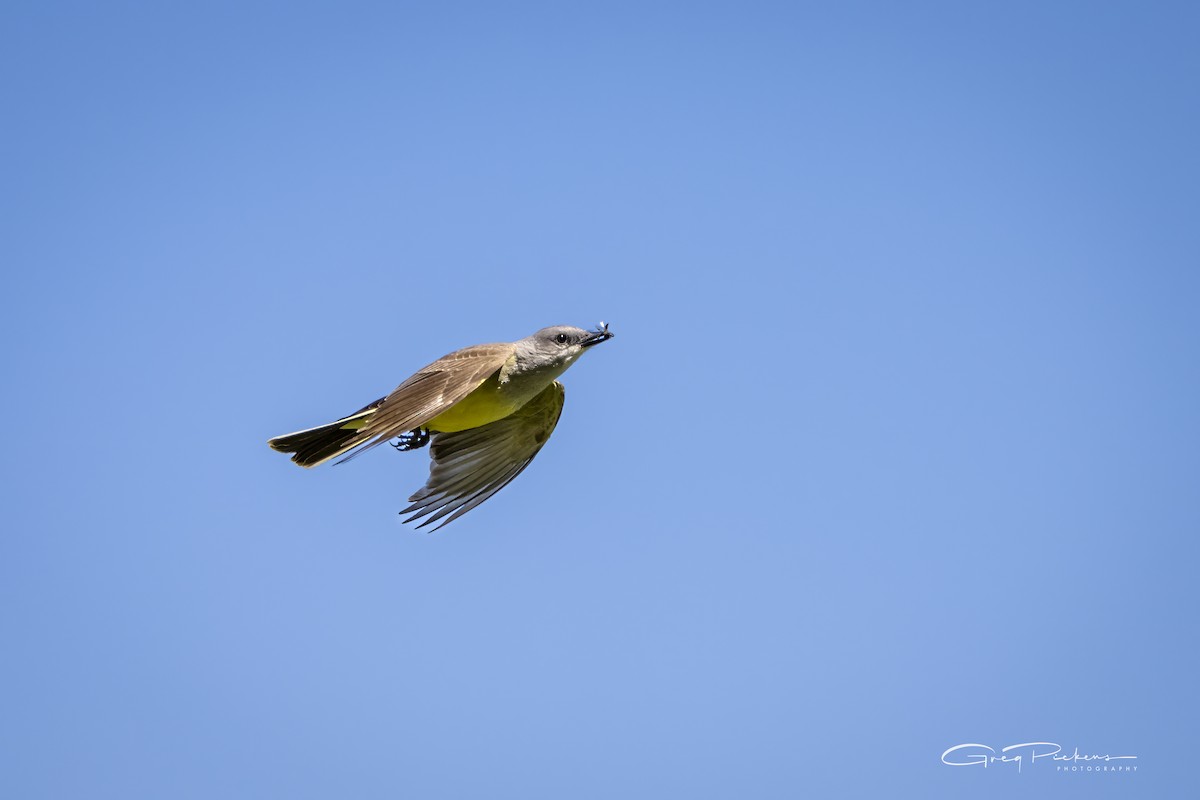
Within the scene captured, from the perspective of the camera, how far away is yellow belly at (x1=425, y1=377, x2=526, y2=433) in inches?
530

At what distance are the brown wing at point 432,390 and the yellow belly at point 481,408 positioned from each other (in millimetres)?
309

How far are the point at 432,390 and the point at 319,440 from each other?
6.16 feet

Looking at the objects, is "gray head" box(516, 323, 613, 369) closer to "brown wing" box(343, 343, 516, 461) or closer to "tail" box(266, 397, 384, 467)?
"brown wing" box(343, 343, 516, 461)

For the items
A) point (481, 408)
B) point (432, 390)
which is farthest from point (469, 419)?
point (432, 390)

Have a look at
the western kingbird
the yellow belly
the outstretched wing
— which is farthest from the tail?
the outstretched wing

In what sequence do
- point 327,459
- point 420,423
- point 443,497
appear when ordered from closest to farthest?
point 420,423 < point 327,459 < point 443,497

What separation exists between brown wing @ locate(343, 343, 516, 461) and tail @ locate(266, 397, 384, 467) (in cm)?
55

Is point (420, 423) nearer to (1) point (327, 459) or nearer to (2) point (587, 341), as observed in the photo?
(1) point (327, 459)

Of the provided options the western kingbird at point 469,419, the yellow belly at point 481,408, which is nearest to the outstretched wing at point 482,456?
the western kingbird at point 469,419

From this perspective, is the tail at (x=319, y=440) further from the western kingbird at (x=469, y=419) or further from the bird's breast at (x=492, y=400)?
the bird's breast at (x=492, y=400)

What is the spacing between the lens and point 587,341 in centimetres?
1354

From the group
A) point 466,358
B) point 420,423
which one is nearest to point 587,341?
point 466,358

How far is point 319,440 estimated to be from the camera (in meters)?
13.8

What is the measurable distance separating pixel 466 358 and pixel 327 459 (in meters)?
1.77
